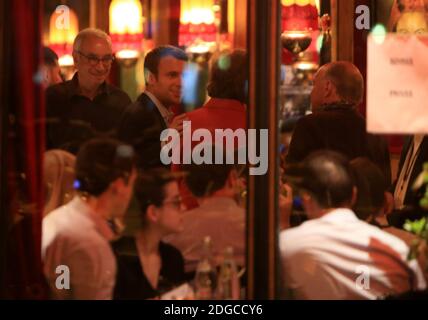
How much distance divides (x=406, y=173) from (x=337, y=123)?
104 centimetres

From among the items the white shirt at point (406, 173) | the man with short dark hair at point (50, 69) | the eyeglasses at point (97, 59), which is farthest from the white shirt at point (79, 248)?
the white shirt at point (406, 173)

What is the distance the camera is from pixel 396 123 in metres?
4.86

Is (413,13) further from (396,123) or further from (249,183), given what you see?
(249,183)

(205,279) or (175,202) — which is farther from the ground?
(175,202)

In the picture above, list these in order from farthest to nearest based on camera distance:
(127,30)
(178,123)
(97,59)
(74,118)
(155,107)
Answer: (127,30), (97,59), (155,107), (178,123), (74,118)

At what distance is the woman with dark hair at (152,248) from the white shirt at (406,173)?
144cm

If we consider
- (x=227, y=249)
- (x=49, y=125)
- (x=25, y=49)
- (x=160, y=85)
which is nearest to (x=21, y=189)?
(x=49, y=125)

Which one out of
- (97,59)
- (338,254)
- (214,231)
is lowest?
(338,254)

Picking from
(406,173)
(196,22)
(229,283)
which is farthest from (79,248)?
(406,173)

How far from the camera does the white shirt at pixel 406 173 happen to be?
5754mm

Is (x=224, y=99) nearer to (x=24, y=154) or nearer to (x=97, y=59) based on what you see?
(x=24, y=154)

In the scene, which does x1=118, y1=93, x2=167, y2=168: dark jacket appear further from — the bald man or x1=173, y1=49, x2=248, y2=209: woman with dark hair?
the bald man

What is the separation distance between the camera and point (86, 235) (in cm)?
466

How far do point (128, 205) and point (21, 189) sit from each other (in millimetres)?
478
